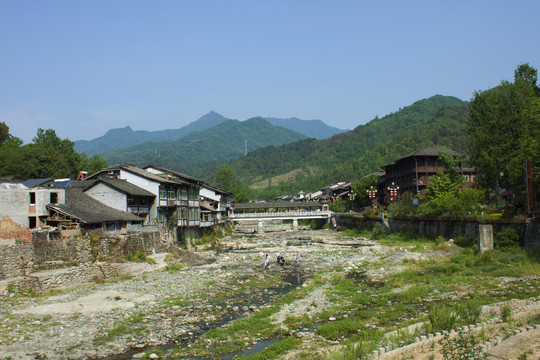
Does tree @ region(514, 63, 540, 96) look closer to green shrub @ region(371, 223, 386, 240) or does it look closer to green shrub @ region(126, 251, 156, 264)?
green shrub @ region(371, 223, 386, 240)

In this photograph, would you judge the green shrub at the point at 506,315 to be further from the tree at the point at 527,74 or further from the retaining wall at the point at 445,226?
the tree at the point at 527,74

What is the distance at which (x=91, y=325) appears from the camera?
19.8 metres

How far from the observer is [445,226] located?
46.5 m

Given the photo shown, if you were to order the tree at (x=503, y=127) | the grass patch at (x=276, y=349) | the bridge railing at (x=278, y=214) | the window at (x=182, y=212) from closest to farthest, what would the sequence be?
the grass patch at (x=276, y=349) < the tree at (x=503, y=127) < the window at (x=182, y=212) < the bridge railing at (x=278, y=214)

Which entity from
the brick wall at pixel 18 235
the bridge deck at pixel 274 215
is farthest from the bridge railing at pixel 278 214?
the brick wall at pixel 18 235

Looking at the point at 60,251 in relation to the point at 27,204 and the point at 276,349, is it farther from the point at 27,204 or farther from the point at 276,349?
the point at 276,349

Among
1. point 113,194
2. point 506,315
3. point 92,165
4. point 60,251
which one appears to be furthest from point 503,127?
point 92,165

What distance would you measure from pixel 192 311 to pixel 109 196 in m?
24.8

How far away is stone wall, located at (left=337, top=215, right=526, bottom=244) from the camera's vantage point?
34503 millimetres

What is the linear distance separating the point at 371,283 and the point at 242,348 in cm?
1394

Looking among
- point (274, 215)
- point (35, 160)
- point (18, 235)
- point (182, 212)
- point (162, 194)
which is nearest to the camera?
point (18, 235)

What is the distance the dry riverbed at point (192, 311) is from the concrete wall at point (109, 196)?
9868 mm

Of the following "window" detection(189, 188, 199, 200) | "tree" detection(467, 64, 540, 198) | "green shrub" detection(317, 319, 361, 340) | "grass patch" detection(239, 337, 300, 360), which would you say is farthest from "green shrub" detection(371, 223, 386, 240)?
"grass patch" detection(239, 337, 300, 360)

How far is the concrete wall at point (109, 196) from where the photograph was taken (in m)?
43.5
